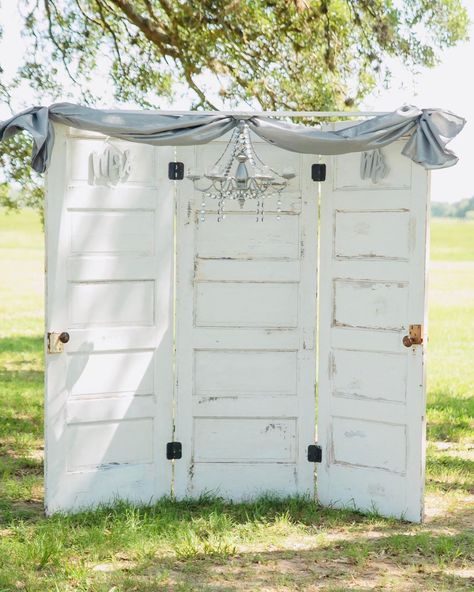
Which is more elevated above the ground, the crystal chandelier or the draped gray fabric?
the draped gray fabric

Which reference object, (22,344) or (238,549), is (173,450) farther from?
(22,344)

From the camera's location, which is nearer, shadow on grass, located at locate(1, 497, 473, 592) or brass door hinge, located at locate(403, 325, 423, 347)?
shadow on grass, located at locate(1, 497, 473, 592)

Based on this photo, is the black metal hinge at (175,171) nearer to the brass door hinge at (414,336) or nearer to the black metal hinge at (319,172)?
the black metal hinge at (319,172)

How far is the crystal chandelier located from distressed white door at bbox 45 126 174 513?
0.37 meters

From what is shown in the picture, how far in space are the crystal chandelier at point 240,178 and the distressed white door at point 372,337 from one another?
493mm

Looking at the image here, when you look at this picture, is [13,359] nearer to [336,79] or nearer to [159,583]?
[336,79]

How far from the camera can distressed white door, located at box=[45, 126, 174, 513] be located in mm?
5320

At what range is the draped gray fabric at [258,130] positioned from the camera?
5.04m

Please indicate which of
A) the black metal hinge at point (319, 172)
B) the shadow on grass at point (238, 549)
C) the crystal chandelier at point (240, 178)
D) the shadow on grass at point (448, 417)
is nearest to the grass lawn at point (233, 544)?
the shadow on grass at point (238, 549)

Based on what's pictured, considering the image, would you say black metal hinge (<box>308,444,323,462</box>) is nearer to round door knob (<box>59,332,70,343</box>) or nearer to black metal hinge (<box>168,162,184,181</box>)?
round door knob (<box>59,332,70,343</box>)

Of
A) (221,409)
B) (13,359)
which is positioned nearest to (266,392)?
(221,409)

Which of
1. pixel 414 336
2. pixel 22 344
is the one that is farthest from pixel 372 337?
pixel 22 344

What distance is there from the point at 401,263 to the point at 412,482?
1262mm

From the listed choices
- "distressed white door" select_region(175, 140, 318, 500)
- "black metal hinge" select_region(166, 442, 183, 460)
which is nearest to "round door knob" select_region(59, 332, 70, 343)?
"distressed white door" select_region(175, 140, 318, 500)
